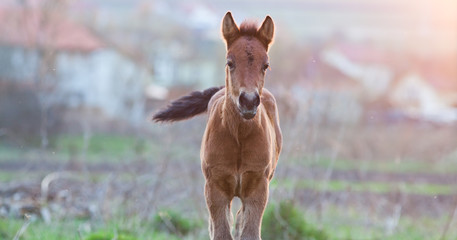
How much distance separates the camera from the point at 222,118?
6.21 m

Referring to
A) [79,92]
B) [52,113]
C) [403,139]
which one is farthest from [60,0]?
[403,139]

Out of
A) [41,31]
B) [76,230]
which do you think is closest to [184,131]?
[76,230]

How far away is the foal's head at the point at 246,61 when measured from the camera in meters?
5.47

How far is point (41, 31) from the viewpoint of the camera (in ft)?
131

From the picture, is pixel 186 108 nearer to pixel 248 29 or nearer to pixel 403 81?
pixel 248 29

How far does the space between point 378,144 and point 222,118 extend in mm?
29849

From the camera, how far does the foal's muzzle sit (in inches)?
213

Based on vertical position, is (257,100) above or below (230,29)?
below

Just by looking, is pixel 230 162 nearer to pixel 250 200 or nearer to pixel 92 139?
pixel 250 200

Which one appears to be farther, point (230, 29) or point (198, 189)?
point (198, 189)

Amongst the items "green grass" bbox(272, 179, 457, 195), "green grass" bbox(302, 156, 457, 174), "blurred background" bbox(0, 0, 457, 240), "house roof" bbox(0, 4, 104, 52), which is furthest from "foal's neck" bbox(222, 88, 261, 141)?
"house roof" bbox(0, 4, 104, 52)

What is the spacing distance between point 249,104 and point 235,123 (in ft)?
2.12

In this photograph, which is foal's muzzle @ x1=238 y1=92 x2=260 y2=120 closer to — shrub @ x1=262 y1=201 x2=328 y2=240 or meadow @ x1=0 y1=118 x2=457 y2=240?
meadow @ x1=0 y1=118 x2=457 y2=240

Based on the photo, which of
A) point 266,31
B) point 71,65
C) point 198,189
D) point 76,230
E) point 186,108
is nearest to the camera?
point 266,31
